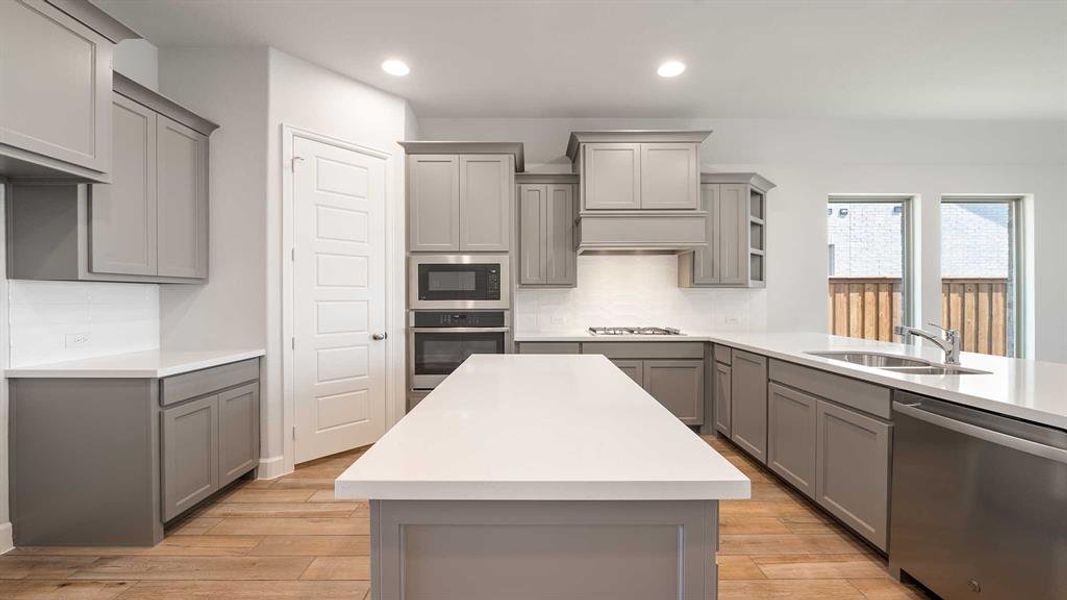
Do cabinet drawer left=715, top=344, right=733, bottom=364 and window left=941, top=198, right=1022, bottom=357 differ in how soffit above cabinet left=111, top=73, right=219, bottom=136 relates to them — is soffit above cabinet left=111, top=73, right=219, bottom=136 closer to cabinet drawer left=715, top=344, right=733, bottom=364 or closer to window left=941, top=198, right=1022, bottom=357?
cabinet drawer left=715, top=344, right=733, bottom=364

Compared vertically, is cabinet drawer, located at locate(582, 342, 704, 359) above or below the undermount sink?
below

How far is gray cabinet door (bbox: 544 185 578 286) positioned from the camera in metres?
4.21

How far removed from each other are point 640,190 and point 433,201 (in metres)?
1.66

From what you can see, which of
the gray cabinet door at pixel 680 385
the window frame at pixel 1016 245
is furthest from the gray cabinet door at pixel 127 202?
the window frame at pixel 1016 245

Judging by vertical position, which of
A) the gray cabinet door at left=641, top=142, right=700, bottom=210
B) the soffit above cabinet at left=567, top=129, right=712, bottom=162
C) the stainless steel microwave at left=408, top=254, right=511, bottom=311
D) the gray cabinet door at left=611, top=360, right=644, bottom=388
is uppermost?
the soffit above cabinet at left=567, top=129, right=712, bottom=162

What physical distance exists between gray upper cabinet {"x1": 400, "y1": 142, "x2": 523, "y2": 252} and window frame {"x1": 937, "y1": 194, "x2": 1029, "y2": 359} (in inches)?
160

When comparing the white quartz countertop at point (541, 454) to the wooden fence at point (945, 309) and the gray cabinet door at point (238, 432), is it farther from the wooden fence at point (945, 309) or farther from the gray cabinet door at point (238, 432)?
the wooden fence at point (945, 309)

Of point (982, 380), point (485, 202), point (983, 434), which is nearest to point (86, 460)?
point (485, 202)

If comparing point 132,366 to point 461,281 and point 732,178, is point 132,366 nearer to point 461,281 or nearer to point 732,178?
point 461,281

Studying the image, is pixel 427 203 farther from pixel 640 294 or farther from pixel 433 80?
pixel 640 294

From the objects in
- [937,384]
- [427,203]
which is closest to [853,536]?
[937,384]

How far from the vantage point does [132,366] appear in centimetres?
233

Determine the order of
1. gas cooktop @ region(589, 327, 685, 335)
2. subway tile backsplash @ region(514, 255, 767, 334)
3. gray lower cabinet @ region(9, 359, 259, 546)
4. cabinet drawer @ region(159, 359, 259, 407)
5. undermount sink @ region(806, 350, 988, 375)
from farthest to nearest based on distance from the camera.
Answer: subway tile backsplash @ region(514, 255, 767, 334)
gas cooktop @ region(589, 327, 685, 335)
cabinet drawer @ region(159, 359, 259, 407)
gray lower cabinet @ region(9, 359, 259, 546)
undermount sink @ region(806, 350, 988, 375)

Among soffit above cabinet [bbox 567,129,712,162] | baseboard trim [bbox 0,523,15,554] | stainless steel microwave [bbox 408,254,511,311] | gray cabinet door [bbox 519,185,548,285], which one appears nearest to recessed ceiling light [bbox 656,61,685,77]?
soffit above cabinet [bbox 567,129,712,162]
